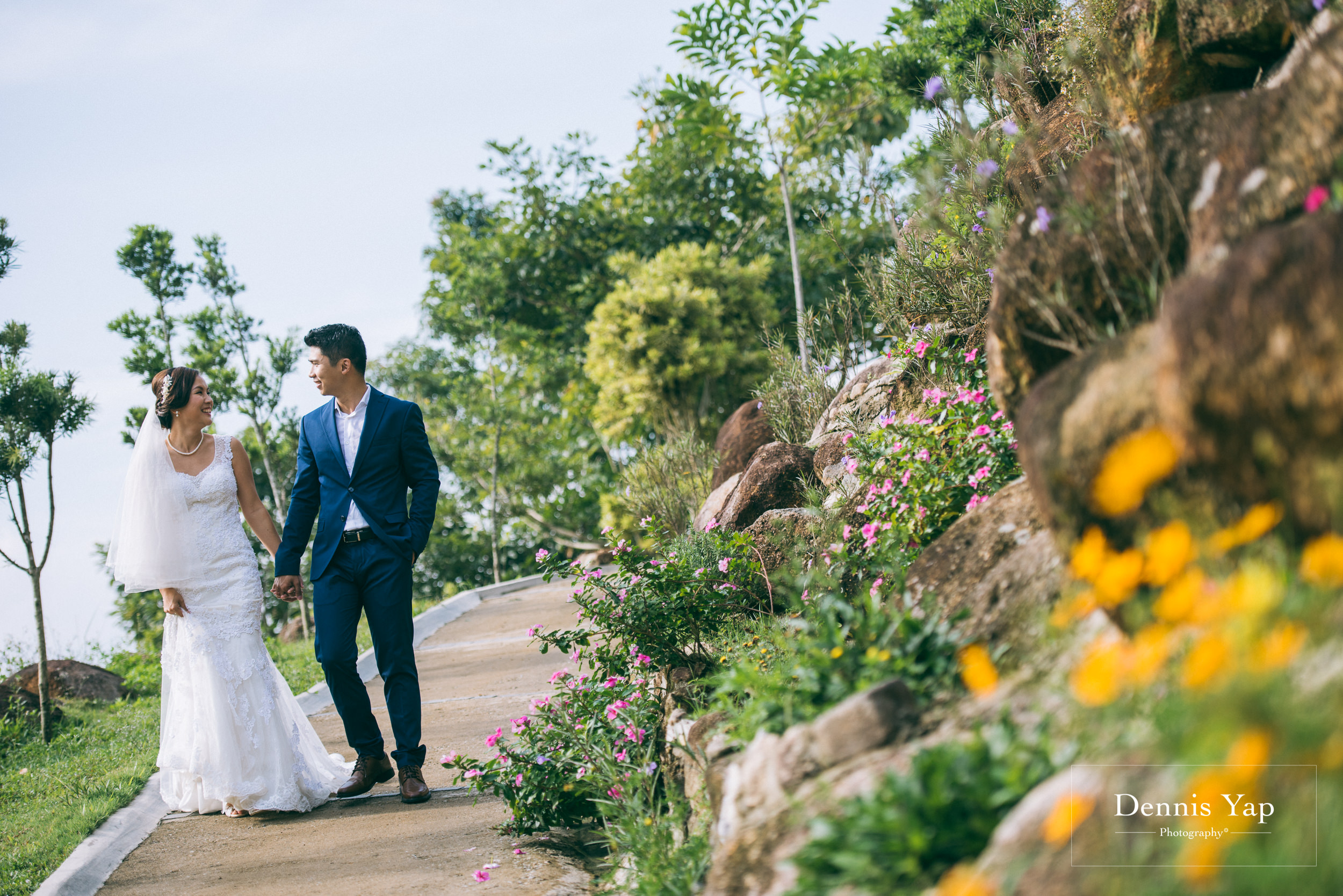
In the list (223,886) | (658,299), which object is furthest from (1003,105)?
(658,299)

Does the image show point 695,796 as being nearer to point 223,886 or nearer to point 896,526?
point 896,526

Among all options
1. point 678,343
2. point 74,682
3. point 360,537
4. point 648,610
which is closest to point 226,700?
point 360,537

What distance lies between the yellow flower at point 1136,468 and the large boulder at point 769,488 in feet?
14.2

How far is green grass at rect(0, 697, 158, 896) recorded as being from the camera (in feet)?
12.6

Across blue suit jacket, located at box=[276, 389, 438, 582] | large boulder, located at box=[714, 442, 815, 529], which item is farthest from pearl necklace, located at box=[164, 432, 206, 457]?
large boulder, located at box=[714, 442, 815, 529]

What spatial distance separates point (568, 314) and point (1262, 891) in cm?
1650

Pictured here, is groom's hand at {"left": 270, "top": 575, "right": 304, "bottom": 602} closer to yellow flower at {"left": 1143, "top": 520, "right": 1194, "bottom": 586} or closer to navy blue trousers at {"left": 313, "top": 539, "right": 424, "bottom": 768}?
navy blue trousers at {"left": 313, "top": 539, "right": 424, "bottom": 768}

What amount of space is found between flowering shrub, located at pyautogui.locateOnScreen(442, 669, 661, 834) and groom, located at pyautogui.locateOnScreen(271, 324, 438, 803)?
0.61m

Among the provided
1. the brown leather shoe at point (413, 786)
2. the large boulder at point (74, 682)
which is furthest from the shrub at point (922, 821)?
the large boulder at point (74, 682)

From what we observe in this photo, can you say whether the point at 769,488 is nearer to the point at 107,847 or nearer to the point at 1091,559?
the point at 107,847

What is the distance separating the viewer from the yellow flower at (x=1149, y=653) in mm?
1381

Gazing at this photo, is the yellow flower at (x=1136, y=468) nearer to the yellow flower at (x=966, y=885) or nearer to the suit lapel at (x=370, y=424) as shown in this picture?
the yellow flower at (x=966, y=885)

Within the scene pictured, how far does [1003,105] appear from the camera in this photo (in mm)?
5969

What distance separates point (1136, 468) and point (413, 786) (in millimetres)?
3644
